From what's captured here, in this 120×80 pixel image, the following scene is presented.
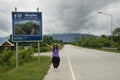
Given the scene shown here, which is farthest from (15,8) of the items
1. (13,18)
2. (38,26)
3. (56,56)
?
(56,56)

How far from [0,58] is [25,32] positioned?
31.2 ft

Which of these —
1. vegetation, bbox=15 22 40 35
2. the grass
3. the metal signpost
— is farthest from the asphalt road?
vegetation, bbox=15 22 40 35

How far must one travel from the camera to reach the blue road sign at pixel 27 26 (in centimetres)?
2384

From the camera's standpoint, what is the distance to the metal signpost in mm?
23844

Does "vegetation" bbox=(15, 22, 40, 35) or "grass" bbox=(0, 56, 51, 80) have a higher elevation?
"vegetation" bbox=(15, 22, 40, 35)

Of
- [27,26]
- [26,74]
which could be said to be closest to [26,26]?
[27,26]

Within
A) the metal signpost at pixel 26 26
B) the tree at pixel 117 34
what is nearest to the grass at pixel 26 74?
the metal signpost at pixel 26 26

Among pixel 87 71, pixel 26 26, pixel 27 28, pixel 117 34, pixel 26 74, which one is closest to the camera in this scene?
pixel 26 74

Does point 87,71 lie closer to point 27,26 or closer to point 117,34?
point 27,26

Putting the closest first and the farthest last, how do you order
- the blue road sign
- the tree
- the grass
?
the grass → the blue road sign → the tree

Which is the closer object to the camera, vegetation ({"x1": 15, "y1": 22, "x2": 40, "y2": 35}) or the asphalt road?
the asphalt road

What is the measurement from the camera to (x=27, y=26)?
79.4ft

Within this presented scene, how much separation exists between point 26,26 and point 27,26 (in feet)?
0.29

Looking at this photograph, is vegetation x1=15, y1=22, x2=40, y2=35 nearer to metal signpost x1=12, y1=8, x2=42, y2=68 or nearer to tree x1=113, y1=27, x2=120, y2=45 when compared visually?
metal signpost x1=12, y1=8, x2=42, y2=68
